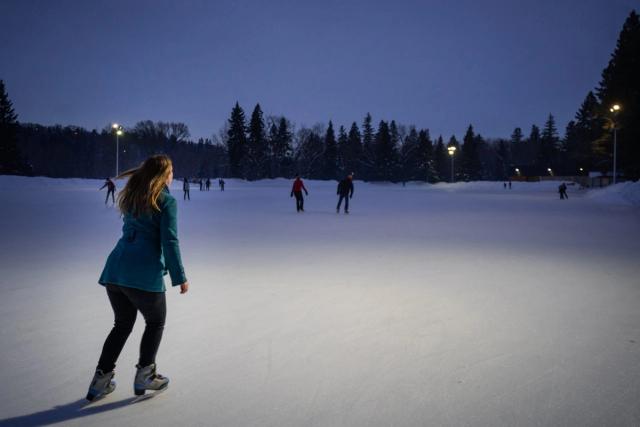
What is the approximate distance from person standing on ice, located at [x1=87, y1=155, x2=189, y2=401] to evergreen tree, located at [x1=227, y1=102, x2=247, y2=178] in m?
77.6

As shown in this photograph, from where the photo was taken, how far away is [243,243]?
33.4ft

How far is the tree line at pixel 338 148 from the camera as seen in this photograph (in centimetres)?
4262

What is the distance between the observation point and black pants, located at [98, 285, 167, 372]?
297 cm

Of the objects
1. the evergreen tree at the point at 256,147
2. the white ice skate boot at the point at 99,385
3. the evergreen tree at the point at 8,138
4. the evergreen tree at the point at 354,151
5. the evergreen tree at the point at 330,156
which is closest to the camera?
the white ice skate boot at the point at 99,385

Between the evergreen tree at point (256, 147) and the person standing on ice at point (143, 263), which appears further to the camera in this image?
the evergreen tree at point (256, 147)

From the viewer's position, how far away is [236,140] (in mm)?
79938

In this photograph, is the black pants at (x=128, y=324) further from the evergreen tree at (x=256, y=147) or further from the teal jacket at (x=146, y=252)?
the evergreen tree at (x=256, y=147)

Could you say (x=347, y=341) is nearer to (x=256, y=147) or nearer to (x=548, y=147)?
(x=256, y=147)

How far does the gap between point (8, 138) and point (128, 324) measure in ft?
219

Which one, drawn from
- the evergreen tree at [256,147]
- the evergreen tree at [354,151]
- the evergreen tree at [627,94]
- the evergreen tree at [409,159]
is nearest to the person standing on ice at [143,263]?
the evergreen tree at [627,94]

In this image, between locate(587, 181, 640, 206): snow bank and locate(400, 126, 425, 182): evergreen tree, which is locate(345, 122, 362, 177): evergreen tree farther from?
locate(587, 181, 640, 206): snow bank

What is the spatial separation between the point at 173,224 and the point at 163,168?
0.38 meters

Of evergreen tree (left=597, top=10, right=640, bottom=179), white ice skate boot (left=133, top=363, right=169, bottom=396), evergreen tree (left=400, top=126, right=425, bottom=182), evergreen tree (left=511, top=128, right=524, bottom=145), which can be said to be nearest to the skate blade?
white ice skate boot (left=133, top=363, right=169, bottom=396)

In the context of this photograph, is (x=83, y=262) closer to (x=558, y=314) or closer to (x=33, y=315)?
(x=33, y=315)
